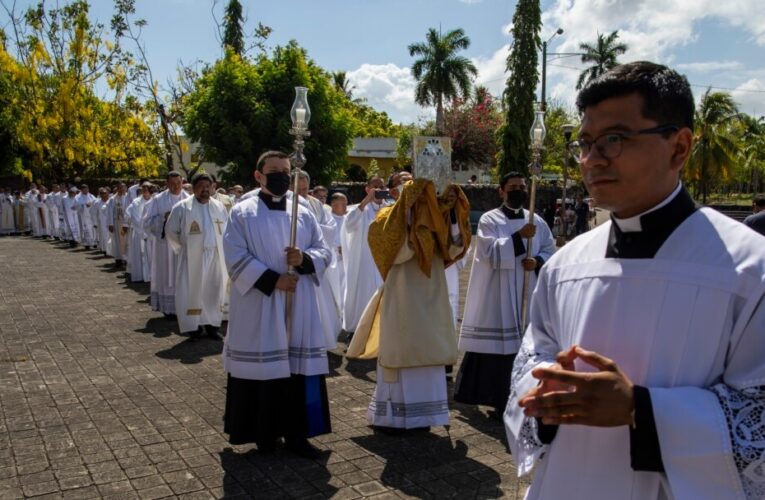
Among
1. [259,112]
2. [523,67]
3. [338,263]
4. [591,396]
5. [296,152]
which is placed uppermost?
[523,67]

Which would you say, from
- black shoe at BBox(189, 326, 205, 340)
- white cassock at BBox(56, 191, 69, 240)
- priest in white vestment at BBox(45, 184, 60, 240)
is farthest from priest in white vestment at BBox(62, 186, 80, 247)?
black shoe at BBox(189, 326, 205, 340)

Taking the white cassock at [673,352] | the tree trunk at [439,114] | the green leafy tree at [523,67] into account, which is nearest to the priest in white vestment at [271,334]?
the white cassock at [673,352]

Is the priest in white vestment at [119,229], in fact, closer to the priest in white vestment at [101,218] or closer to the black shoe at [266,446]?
the priest in white vestment at [101,218]

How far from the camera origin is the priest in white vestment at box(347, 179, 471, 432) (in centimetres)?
556

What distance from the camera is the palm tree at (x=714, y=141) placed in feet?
146

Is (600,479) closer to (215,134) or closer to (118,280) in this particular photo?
(118,280)

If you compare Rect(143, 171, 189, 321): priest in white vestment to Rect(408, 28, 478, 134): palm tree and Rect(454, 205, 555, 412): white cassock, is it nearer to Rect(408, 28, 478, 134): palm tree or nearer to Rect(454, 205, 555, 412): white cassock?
Rect(454, 205, 555, 412): white cassock

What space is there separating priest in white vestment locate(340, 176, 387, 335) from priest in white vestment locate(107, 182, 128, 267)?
9548mm

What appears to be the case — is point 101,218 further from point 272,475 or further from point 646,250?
point 646,250

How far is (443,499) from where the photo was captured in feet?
14.6

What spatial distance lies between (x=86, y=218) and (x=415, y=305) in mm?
20204

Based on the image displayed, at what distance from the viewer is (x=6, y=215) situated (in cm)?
2927

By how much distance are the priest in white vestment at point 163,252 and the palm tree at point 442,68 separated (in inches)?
1541

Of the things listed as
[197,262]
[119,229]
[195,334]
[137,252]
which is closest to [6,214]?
[119,229]
